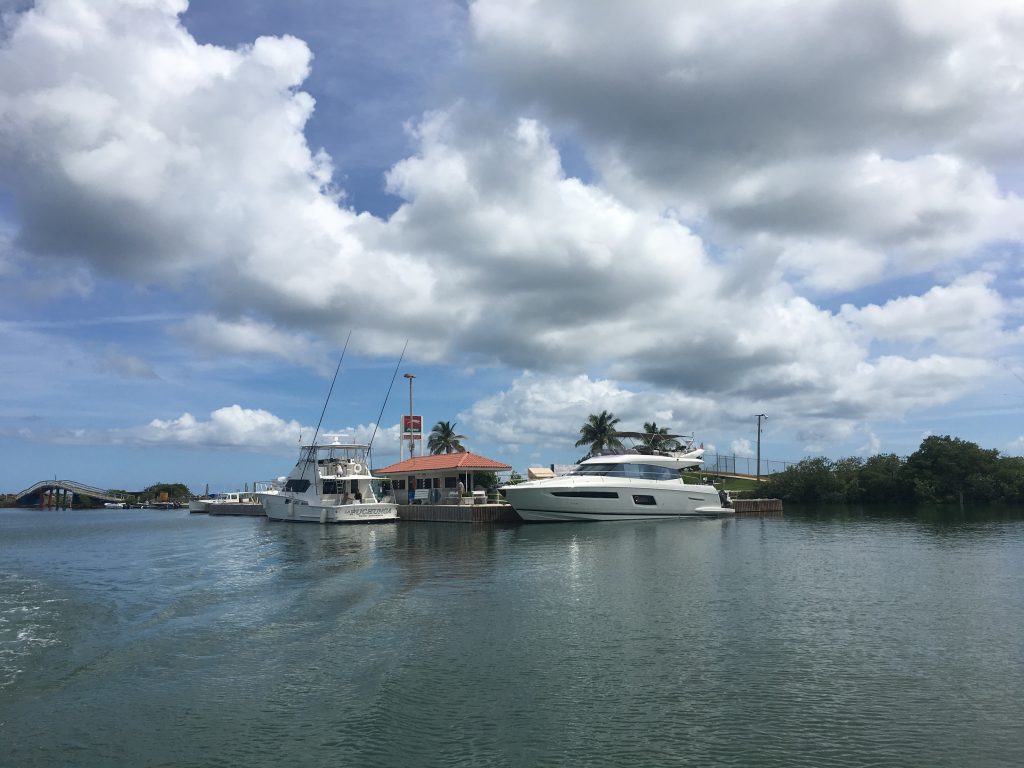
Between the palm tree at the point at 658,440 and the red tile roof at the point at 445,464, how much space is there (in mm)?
13315

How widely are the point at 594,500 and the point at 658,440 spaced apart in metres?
25.9

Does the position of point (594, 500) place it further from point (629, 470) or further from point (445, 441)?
point (445, 441)

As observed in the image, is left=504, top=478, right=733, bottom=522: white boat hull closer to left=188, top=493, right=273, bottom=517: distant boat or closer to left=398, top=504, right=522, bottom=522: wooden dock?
left=398, top=504, right=522, bottom=522: wooden dock

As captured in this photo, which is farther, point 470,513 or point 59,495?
point 59,495

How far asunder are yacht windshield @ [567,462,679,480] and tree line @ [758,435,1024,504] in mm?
32316

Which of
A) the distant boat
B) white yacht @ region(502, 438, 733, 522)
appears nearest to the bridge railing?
the distant boat

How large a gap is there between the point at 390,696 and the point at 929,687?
962 centimetres

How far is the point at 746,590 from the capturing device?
22016 millimetres

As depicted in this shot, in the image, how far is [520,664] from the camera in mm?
14078

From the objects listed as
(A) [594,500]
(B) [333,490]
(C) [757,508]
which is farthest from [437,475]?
(C) [757,508]

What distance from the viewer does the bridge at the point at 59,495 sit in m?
137

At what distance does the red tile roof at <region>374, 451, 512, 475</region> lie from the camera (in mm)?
57594

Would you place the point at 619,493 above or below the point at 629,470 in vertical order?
below

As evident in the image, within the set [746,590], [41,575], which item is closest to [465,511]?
[41,575]
